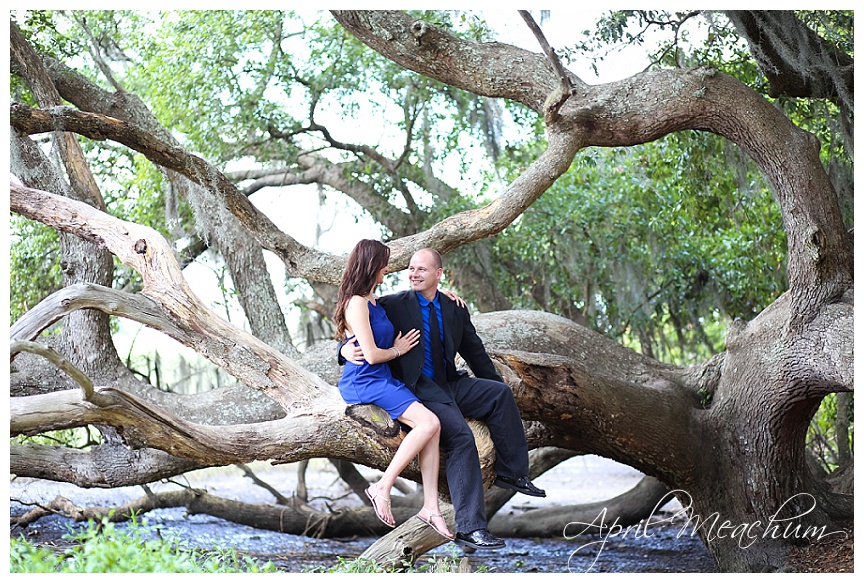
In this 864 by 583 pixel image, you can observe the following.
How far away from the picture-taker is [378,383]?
3850 mm

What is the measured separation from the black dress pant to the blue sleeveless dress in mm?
155

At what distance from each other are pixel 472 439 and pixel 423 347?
0.52m

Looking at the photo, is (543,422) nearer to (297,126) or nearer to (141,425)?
(141,425)

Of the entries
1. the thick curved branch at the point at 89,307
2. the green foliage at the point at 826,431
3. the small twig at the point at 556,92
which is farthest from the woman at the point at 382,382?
the green foliage at the point at 826,431

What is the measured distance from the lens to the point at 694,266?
822 cm

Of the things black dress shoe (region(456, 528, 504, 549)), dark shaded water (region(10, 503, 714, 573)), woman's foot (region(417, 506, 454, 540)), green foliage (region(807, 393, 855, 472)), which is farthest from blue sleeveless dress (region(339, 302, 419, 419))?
green foliage (region(807, 393, 855, 472))

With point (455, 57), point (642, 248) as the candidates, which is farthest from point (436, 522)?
point (642, 248)

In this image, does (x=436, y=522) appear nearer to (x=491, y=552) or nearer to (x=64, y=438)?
(x=491, y=552)

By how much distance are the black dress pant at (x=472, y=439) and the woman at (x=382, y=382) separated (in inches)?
3.3

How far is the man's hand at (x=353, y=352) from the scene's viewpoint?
3.85 m

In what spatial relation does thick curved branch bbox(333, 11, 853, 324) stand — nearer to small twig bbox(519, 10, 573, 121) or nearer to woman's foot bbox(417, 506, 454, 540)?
small twig bbox(519, 10, 573, 121)

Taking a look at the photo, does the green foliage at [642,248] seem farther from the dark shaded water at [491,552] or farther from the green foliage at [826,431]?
the dark shaded water at [491,552]

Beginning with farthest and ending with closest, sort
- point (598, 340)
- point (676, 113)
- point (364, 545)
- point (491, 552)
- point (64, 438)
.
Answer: point (64, 438) < point (364, 545) < point (491, 552) < point (598, 340) < point (676, 113)

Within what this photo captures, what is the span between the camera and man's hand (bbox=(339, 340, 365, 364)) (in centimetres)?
385
